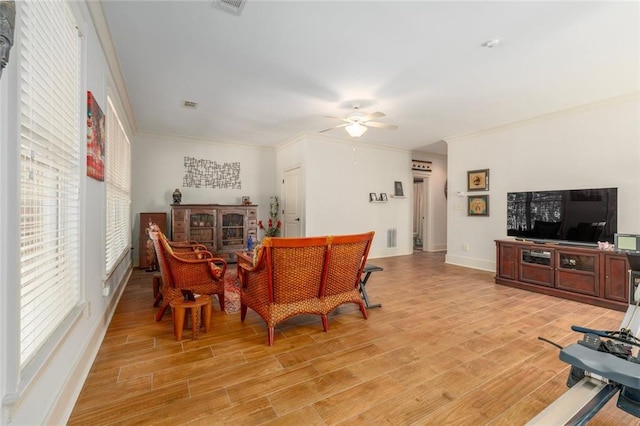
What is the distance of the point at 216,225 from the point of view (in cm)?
570

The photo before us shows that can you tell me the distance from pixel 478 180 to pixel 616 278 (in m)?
2.53

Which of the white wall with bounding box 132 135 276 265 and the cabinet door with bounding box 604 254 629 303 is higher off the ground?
the white wall with bounding box 132 135 276 265

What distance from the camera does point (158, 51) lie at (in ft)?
9.11

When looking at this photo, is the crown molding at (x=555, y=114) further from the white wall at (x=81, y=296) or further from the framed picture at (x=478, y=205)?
the white wall at (x=81, y=296)

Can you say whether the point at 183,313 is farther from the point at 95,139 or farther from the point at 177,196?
the point at 177,196

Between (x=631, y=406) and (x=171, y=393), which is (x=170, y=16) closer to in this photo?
(x=171, y=393)

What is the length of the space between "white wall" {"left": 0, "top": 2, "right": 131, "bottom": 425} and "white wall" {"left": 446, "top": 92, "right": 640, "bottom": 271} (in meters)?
5.65

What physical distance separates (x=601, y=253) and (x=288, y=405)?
4095 millimetres

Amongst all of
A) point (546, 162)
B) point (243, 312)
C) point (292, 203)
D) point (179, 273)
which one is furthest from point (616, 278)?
point (292, 203)

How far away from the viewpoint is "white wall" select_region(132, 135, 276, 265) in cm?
568

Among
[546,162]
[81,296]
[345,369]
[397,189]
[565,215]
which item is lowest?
[345,369]

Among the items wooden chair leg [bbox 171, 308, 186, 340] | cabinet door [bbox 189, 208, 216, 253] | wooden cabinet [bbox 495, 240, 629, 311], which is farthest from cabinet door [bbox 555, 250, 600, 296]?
cabinet door [bbox 189, 208, 216, 253]

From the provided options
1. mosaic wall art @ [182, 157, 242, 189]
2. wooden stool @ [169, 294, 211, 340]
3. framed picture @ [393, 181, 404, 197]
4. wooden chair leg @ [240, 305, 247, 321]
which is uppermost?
mosaic wall art @ [182, 157, 242, 189]

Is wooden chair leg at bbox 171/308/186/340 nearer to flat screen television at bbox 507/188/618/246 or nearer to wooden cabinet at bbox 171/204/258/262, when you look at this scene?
wooden cabinet at bbox 171/204/258/262
